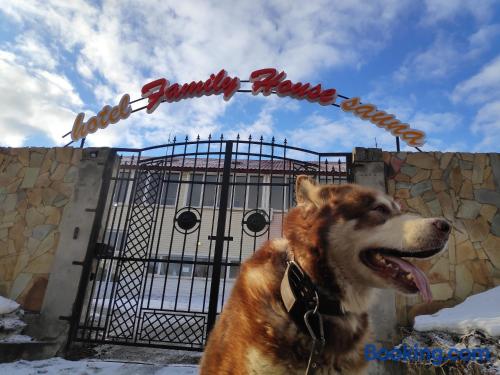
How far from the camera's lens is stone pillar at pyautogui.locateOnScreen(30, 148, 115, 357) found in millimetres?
5113

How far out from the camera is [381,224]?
1.83 m

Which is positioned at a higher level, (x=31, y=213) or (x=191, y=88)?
(x=191, y=88)

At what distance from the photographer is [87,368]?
4.47m

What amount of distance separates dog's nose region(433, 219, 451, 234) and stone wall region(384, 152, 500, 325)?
11.7 feet

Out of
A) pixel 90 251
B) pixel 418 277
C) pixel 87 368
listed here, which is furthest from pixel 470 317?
pixel 90 251

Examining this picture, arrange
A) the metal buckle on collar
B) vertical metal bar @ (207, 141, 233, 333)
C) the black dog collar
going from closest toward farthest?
the metal buckle on collar
the black dog collar
vertical metal bar @ (207, 141, 233, 333)

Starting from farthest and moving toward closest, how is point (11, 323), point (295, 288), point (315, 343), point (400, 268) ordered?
point (11, 323) < point (400, 268) < point (295, 288) < point (315, 343)

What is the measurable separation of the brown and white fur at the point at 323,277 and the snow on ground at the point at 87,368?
3.30m

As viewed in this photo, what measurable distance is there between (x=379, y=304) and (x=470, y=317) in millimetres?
1105

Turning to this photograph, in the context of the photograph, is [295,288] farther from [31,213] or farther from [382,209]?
[31,213]

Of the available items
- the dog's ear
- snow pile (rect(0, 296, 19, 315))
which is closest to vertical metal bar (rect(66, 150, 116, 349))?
snow pile (rect(0, 296, 19, 315))

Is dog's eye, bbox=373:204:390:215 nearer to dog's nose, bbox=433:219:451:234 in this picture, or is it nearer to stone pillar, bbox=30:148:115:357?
dog's nose, bbox=433:219:451:234

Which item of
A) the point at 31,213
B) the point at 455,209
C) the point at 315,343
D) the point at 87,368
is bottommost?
the point at 87,368

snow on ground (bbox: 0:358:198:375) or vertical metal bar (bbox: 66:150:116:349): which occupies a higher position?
vertical metal bar (bbox: 66:150:116:349)
